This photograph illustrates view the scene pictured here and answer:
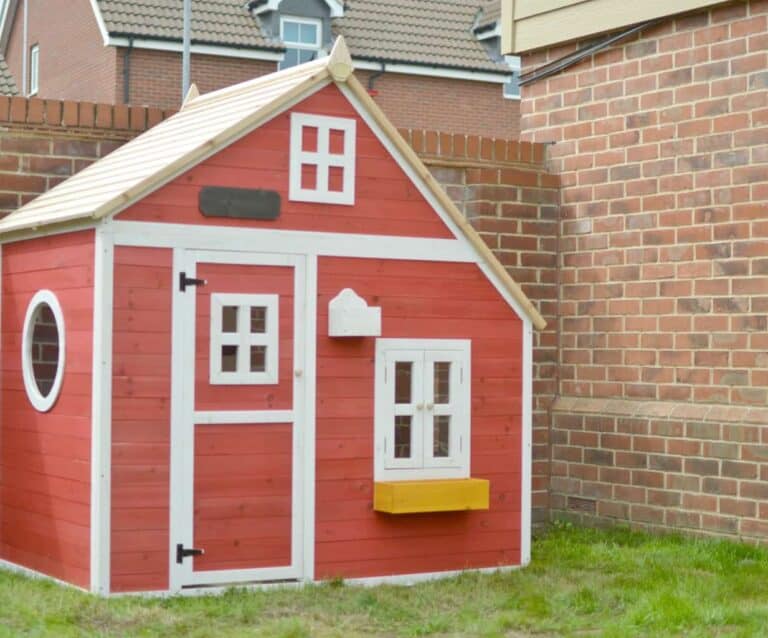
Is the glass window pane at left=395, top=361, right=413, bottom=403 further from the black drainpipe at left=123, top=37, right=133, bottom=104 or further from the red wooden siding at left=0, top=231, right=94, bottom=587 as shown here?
the black drainpipe at left=123, top=37, right=133, bottom=104

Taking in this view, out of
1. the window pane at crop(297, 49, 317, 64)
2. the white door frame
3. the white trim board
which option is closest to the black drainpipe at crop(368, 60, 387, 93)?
the window pane at crop(297, 49, 317, 64)

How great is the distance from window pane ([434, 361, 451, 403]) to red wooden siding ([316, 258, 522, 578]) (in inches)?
5.8

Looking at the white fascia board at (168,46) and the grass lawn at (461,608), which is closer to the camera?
the grass lawn at (461,608)

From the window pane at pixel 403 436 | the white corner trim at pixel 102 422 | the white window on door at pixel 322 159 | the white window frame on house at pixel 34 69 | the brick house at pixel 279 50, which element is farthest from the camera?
the white window frame on house at pixel 34 69

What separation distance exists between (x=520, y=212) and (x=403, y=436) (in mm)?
2209

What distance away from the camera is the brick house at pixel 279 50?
1187 inches

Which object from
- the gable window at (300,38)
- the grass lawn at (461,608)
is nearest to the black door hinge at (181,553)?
the grass lawn at (461,608)

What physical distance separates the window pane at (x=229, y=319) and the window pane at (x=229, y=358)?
10 centimetres

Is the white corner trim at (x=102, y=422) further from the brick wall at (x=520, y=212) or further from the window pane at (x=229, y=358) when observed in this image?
the brick wall at (x=520, y=212)

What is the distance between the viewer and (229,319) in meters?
8.36

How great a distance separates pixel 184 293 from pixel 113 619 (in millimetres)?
1676

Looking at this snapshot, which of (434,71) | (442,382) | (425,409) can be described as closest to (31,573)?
(425,409)

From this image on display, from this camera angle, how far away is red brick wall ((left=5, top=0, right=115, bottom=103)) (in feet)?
102

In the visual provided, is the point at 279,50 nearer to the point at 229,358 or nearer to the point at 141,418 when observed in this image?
the point at 229,358
